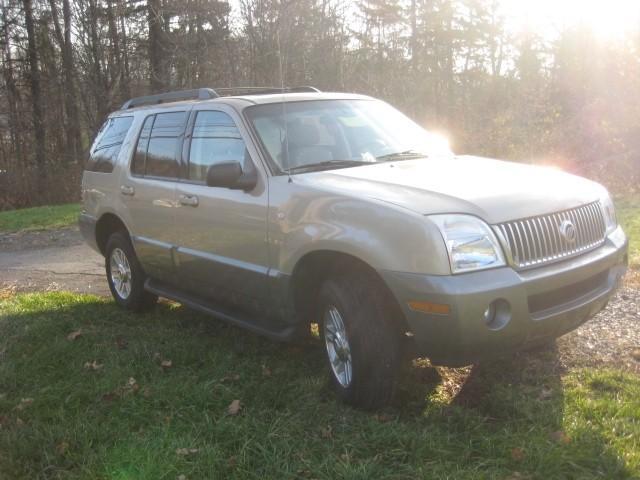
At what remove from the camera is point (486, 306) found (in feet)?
10.8

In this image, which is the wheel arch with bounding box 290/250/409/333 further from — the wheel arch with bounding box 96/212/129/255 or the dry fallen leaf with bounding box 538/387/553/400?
the wheel arch with bounding box 96/212/129/255

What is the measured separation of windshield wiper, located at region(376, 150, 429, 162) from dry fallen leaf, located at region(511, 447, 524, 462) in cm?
218

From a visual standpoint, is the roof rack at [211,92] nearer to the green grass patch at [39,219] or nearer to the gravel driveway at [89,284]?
the gravel driveway at [89,284]

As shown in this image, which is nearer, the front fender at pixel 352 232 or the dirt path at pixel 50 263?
the front fender at pixel 352 232

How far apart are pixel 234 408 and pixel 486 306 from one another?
1.66 metres

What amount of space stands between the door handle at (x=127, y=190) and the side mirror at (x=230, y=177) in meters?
1.79

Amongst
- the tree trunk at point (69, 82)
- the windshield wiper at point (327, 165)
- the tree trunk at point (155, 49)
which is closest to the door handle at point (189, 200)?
the windshield wiper at point (327, 165)

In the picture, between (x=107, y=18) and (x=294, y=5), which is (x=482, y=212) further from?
(x=107, y=18)

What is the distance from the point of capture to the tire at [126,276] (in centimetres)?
616

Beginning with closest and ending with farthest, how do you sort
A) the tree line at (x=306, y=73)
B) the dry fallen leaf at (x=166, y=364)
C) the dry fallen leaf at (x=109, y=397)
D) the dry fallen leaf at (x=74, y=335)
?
the dry fallen leaf at (x=109, y=397), the dry fallen leaf at (x=166, y=364), the dry fallen leaf at (x=74, y=335), the tree line at (x=306, y=73)

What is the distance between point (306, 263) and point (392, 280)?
79 centimetres

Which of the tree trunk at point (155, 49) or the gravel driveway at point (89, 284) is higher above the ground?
the tree trunk at point (155, 49)

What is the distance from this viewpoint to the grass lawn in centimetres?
327

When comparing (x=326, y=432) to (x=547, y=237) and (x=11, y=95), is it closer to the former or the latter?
(x=547, y=237)
